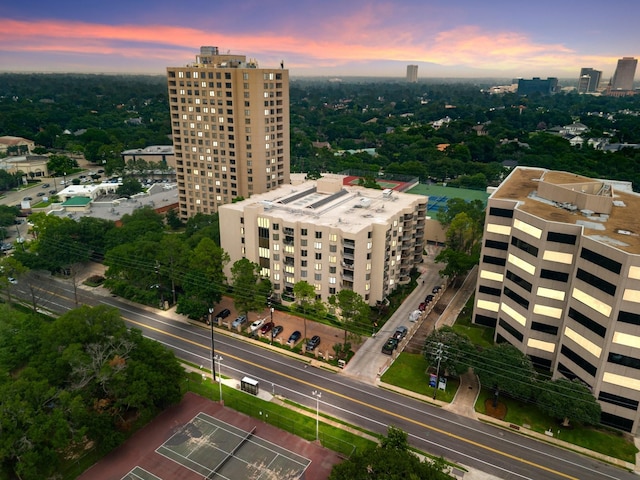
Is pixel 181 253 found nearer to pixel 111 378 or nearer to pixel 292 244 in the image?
pixel 292 244

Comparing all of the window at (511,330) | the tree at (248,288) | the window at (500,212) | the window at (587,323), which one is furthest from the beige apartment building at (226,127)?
the window at (587,323)

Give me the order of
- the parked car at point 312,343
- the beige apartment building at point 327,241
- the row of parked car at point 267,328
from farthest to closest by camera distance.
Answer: the beige apartment building at point 327,241 → the row of parked car at point 267,328 → the parked car at point 312,343

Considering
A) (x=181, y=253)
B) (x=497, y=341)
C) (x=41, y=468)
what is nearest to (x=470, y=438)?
(x=497, y=341)

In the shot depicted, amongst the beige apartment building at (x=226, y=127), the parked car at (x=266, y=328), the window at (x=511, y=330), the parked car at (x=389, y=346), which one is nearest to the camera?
the window at (x=511, y=330)

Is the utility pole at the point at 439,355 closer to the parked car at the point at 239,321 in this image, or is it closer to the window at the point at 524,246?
the window at the point at 524,246

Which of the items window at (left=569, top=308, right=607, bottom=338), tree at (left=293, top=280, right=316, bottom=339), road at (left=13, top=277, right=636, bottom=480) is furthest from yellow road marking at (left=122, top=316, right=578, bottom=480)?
window at (left=569, top=308, right=607, bottom=338)
